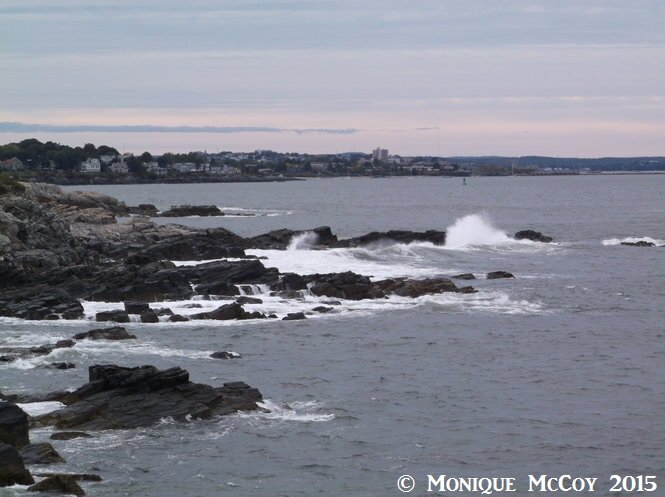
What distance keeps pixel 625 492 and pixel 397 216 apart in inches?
3369

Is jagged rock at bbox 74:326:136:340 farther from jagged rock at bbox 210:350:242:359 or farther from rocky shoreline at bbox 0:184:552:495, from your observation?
jagged rock at bbox 210:350:242:359

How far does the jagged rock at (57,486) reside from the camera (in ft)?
51.5

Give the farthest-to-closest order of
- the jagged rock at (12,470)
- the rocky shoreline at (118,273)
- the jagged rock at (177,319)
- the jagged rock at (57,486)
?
1. the rocky shoreline at (118,273)
2. the jagged rock at (177,319)
3. the jagged rock at (12,470)
4. the jagged rock at (57,486)

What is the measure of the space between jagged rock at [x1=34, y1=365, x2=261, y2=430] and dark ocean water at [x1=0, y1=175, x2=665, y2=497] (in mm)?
467

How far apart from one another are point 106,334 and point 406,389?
9369 mm

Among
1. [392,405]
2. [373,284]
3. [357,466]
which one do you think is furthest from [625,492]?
[373,284]

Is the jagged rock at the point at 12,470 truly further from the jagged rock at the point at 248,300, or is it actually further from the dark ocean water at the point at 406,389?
the jagged rock at the point at 248,300

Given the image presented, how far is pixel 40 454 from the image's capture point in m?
17.2

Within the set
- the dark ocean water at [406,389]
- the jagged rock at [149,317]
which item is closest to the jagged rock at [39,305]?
the dark ocean water at [406,389]

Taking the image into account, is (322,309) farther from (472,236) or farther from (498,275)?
(472,236)

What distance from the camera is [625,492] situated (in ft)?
55.3

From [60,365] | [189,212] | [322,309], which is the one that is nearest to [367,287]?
[322,309]

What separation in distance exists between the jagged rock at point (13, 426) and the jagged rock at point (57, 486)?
64.3 inches

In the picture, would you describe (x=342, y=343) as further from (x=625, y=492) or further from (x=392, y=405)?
(x=625, y=492)
